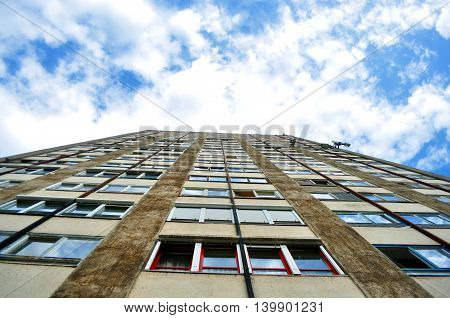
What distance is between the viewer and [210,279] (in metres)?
7.25

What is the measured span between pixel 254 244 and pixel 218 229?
5.66ft

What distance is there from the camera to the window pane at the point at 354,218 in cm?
1179

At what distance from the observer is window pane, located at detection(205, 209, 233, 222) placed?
38.0 feet

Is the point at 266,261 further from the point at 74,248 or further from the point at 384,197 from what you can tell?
the point at 384,197

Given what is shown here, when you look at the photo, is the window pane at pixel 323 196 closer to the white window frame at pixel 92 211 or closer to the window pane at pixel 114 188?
the white window frame at pixel 92 211

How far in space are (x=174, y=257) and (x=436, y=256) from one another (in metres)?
9.62

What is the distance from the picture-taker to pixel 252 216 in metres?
12.1

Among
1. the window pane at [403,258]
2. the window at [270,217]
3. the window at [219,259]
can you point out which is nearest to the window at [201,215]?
the window at [270,217]

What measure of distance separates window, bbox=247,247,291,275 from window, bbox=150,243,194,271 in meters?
2.20

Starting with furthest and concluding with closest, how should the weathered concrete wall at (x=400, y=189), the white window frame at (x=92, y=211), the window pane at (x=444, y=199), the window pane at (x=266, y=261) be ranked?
the window pane at (x=444, y=199), the weathered concrete wall at (x=400, y=189), the white window frame at (x=92, y=211), the window pane at (x=266, y=261)

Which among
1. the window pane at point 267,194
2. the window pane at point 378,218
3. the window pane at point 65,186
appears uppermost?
the window pane at point 65,186

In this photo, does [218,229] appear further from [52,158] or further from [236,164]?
[52,158]

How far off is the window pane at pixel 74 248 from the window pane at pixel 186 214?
11.7ft
